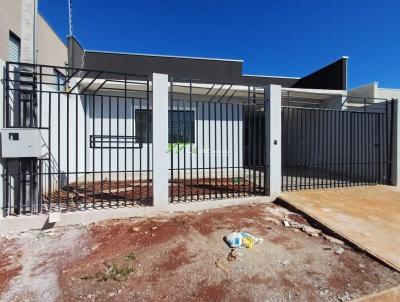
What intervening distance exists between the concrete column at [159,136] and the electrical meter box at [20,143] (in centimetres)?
191

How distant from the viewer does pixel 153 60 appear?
11.9m

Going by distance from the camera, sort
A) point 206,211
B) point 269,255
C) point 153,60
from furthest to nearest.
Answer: point 153,60, point 206,211, point 269,255

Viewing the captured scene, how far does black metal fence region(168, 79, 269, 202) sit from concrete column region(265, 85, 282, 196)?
0.16 meters

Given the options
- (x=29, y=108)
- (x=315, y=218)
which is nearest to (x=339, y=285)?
(x=315, y=218)

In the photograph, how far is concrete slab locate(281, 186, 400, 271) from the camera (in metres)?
4.05

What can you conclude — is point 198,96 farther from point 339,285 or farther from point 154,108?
point 339,285

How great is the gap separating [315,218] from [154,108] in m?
3.51

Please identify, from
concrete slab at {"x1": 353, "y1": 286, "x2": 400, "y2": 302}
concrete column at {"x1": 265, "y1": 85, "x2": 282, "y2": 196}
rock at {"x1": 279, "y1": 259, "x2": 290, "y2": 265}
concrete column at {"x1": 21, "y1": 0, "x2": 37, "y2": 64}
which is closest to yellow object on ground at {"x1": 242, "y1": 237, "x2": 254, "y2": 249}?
rock at {"x1": 279, "y1": 259, "x2": 290, "y2": 265}

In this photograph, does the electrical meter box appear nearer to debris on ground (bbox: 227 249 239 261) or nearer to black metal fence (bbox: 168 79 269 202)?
black metal fence (bbox: 168 79 269 202)

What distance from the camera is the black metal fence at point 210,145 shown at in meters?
5.94

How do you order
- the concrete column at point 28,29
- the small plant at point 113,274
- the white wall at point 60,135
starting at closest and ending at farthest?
the small plant at point 113,274, the concrete column at point 28,29, the white wall at point 60,135

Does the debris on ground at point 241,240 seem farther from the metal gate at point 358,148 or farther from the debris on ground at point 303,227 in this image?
the metal gate at point 358,148

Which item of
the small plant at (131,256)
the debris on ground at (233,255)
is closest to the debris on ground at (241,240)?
the debris on ground at (233,255)

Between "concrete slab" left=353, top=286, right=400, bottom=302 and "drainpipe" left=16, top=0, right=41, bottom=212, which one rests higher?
"drainpipe" left=16, top=0, right=41, bottom=212
